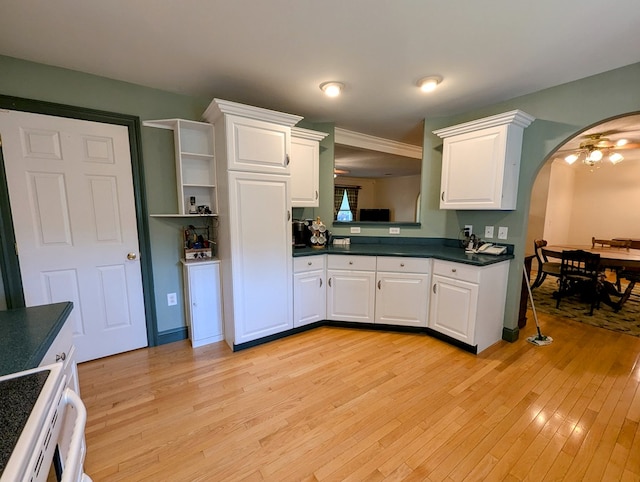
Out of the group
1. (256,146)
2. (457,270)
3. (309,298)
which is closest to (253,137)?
(256,146)

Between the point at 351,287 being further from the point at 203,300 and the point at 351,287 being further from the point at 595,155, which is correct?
the point at 595,155

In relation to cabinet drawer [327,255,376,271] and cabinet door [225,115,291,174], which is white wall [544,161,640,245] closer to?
cabinet drawer [327,255,376,271]

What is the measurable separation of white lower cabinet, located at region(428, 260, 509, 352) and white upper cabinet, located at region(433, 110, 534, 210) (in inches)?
24.5

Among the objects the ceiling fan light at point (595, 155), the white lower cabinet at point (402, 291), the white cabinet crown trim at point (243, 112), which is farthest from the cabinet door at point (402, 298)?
the ceiling fan light at point (595, 155)

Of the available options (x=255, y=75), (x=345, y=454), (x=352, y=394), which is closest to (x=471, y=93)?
(x=255, y=75)

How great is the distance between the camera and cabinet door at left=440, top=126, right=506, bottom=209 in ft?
7.99

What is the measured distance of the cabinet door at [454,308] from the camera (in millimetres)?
2436

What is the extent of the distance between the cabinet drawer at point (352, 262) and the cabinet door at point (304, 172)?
0.68 meters

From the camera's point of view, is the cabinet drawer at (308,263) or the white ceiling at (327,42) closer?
the white ceiling at (327,42)

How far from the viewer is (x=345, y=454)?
1.50 meters

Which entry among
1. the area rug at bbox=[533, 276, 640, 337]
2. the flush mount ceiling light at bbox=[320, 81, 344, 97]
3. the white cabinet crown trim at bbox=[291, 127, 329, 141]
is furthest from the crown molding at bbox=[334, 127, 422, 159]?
the area rug at bbox=[533, 276, 640, 337]

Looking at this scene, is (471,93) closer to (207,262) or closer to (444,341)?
(444,341)

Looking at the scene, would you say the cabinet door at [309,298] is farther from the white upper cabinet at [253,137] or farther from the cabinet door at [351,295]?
the white upper cabinet at [253,137]

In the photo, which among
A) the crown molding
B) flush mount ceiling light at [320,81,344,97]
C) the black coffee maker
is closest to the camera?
flush mount ceiling light at [320,81,344,97]
